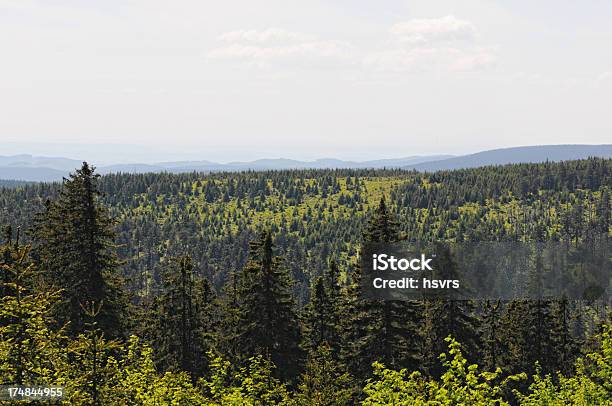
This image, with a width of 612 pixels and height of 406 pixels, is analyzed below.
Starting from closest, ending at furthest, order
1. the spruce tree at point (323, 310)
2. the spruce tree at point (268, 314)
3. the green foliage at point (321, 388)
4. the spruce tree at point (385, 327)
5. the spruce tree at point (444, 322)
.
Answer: the green foliage at point (321, 388), the spruce tree at point (268, 314), the spruce tree at point (385, 327), the spruce tree at point (444, 322), the spruce tree at point (323, 310)

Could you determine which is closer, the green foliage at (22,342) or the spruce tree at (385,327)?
the green foliage at (22,342)

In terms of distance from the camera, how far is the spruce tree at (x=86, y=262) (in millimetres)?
28000

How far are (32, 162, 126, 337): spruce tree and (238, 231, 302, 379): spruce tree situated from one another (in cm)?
679

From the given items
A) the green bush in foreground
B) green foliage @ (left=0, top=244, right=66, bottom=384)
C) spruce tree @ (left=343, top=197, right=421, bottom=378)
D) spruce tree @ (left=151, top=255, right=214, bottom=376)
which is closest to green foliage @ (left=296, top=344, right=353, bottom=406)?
the green bush in foreground

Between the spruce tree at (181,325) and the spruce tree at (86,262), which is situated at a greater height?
the spruce tree at (86,262)

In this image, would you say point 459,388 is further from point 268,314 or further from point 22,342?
point 268,314

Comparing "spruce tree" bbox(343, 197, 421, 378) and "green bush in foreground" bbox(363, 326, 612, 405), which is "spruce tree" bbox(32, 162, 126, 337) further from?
"green bush in foreground" bbox(363, 326, 612, 405)

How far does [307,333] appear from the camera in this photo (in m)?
37.2

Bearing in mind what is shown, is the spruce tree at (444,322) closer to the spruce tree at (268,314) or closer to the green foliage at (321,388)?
the spruce tree at (268,314)

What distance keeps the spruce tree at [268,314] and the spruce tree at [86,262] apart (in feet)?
22.3

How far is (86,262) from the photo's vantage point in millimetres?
28266

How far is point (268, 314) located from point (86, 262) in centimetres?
1001

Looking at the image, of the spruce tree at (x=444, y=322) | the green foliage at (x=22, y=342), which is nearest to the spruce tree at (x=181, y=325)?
the spruce tree at (x=444, y=322)

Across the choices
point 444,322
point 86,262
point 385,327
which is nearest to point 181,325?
point 86,262
